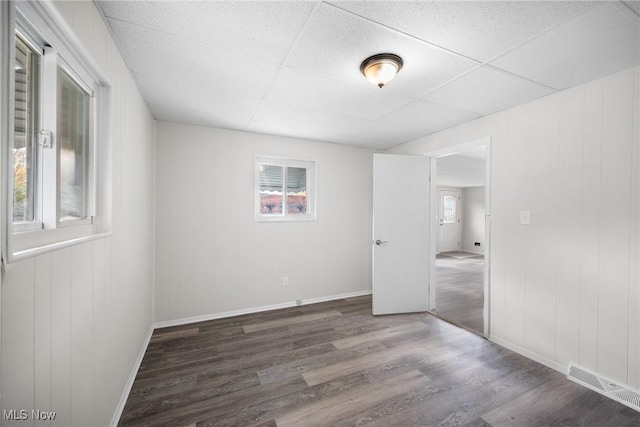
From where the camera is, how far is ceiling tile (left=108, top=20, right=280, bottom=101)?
1.57 m

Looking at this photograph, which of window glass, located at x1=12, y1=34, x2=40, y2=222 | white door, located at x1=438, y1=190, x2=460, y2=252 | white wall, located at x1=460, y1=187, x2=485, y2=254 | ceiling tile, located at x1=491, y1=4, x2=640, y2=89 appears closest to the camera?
window glass, located at x1=12, y1=34, x2=40, y2=222

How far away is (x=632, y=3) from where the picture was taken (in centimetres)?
128

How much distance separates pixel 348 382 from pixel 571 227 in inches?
89.3

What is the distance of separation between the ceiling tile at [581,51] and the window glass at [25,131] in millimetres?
2519

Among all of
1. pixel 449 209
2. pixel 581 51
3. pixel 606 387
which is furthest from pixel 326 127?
pixel 449 209

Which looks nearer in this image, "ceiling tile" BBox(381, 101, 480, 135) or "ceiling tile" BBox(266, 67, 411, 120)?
"ceiling tile" BBox(266, 67, 411, 120)

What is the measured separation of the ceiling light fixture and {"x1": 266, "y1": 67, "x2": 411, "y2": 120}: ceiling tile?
0.36 m

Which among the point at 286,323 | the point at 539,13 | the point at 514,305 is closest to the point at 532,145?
the point at 539,13

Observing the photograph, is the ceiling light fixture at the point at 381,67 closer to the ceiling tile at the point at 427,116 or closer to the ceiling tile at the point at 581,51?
the ceiling tile at the point at 581,51

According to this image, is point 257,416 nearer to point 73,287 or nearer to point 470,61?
point 73,287

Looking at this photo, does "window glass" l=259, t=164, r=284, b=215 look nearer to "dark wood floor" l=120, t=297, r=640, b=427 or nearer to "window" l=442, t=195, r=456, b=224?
"dark wood floor" l=120, t=297, r=640, b=427

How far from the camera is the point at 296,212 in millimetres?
3812

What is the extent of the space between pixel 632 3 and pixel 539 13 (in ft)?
1.41

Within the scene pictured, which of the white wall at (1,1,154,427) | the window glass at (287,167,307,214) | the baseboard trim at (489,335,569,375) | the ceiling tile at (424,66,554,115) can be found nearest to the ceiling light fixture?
the ceiling tile at (424,66,554,115)
